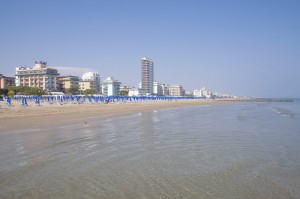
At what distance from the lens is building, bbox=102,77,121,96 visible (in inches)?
6363

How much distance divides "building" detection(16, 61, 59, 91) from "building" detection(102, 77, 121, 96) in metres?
43.0

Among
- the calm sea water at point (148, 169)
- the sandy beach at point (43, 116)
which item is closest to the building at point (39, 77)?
the sandy beach at point (43, 116)

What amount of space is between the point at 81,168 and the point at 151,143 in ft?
13.6

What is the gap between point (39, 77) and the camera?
119 metres

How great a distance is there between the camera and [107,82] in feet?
539

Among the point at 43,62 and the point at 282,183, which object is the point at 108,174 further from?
the point at 43,62

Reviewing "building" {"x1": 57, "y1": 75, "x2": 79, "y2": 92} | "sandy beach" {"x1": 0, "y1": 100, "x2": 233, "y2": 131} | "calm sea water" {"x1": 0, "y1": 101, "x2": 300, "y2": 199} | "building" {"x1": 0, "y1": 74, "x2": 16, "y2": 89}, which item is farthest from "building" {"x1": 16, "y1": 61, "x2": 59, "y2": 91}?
"calm sea water" {"x1": 0, "y1": 101, "x2": 300, "y2": 199}

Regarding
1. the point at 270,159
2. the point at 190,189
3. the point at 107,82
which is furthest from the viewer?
the point at 107,82

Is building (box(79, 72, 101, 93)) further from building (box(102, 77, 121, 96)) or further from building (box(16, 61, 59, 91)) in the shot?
building (box(16, 61, 59, 91))

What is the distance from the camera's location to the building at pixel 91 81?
14559 cm

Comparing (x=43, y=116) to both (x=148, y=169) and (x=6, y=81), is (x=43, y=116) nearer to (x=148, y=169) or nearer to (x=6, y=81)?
(x=148, y=169)

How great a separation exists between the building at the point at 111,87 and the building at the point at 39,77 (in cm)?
4298

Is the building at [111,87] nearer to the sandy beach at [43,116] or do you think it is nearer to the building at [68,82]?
the building at [68,82]

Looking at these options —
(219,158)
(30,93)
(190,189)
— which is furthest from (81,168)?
(30,93)
